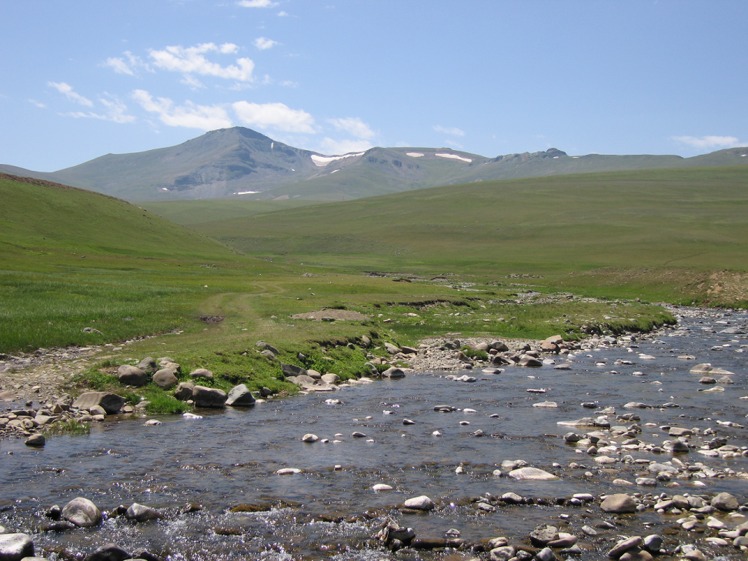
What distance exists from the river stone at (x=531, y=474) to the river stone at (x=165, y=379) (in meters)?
14.7

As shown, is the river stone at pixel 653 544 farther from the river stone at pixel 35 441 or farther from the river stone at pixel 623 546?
the river stone at pixel 35 441

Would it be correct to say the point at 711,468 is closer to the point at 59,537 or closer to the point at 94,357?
the point at 59,537

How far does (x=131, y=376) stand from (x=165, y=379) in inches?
51.0

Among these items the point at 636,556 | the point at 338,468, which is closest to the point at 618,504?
the point at 636,556

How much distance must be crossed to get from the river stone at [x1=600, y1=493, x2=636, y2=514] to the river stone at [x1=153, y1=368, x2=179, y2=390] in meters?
17.5

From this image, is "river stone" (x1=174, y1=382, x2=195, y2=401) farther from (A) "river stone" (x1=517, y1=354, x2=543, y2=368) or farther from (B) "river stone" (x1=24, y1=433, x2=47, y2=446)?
(A) "river stone" (x1=517, y1=354, x2=543, y2=368)

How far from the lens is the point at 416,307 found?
6219cm

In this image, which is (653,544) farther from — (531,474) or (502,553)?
(531,474)

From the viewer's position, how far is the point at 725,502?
1634 cm

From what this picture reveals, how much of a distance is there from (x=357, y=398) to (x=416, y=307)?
32.8 m

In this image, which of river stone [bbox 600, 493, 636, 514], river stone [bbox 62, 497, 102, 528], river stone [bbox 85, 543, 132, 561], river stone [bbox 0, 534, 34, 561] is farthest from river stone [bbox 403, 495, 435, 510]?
river stone [bbox 0, 534, 34, 561]

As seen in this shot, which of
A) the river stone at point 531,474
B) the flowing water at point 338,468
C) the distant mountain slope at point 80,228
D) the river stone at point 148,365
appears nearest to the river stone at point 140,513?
the flowing water at point 338,468

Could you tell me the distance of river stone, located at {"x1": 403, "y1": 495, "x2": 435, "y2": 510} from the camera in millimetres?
16547

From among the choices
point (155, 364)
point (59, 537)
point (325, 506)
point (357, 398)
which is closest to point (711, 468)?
point (325, 506)
